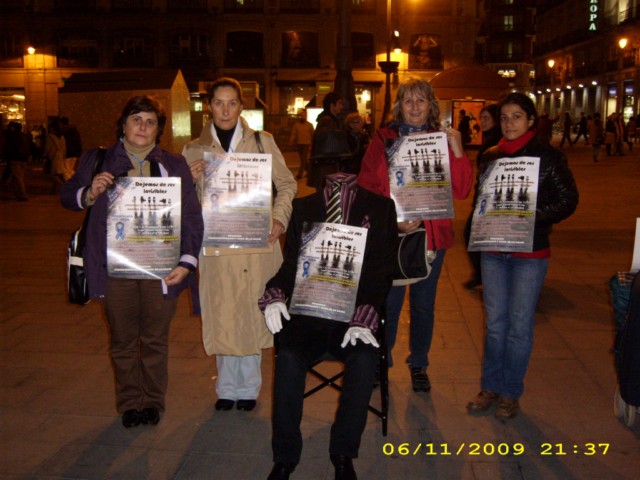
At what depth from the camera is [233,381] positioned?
173 inches

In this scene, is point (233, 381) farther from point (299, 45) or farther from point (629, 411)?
point (299, 45)

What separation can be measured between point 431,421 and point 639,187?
14.1 m

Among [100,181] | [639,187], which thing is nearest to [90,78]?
[100,181]

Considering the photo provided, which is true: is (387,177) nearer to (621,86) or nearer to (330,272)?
(330,272)

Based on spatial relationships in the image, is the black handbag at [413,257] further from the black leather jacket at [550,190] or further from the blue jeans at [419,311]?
the black leather jacket at [550,190]

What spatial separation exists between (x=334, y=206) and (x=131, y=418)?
176 centimetres

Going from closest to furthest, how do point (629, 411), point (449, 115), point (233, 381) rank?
point (629, 411)
point (233, 381)
point (449, 115)

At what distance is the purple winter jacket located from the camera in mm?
3873

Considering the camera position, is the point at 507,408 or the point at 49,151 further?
the point at 49,151

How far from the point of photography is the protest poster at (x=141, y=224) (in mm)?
3764

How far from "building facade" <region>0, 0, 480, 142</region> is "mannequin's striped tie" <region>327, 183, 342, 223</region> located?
35120 millimetres

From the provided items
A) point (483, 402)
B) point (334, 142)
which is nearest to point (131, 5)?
point (334, 142)

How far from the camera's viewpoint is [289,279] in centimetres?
388

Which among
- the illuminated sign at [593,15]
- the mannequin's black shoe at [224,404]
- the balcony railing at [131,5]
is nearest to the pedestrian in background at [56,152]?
the mannequin's black shoe at [224,404]
